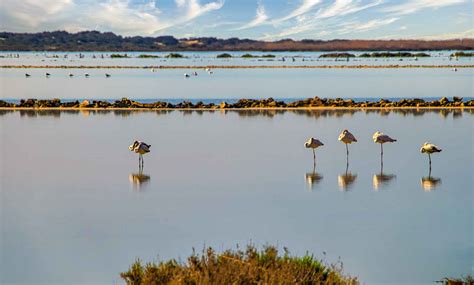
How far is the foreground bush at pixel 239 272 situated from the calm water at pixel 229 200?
0.82m

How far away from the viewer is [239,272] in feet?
17.0

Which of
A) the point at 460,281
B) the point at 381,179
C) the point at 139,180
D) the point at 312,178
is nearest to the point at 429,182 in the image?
the point at 381,179

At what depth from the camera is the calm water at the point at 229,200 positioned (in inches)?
271

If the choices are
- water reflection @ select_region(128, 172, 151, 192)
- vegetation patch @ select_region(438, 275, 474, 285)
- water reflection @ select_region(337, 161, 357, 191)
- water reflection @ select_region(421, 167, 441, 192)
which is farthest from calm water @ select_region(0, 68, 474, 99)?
vegetation patch @ select_region(438, 275, 474, 285)

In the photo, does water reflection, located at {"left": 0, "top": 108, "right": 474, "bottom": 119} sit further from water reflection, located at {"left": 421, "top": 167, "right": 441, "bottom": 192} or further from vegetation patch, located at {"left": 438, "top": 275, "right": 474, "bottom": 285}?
vegetation patch, located at {"left": 438, "top": 275, "right": 474, "bottom": 285}

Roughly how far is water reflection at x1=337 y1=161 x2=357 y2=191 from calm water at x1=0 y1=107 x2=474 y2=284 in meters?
0.02

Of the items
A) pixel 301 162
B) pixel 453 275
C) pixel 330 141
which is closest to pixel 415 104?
pixel 330 141

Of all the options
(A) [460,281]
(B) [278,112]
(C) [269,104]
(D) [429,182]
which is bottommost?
(A) [460,281]

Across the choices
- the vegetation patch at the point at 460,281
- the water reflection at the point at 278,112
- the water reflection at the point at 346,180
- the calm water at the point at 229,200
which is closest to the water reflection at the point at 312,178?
the calm water at the point at 229,200

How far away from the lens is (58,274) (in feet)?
21.2

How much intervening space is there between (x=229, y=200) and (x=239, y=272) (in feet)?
12.9

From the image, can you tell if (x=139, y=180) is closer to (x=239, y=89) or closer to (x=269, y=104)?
(x=269, y=104)

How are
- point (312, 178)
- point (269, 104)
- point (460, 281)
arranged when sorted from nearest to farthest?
point (460, 281) < point (312, 178) < point (269, 104)

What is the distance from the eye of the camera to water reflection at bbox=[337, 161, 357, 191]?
9.95 metres
